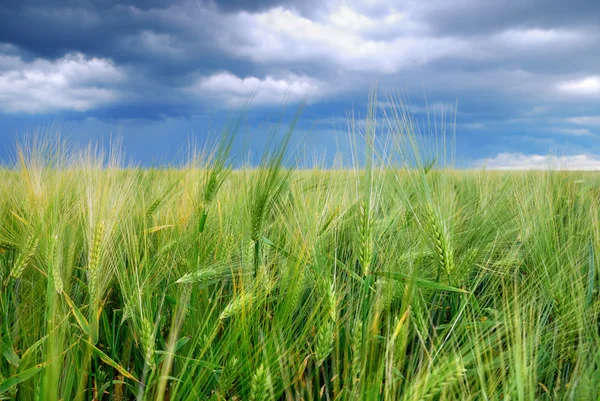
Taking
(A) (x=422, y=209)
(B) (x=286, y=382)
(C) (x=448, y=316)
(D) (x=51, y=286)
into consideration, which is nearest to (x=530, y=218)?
(C) (x=448, y=316)

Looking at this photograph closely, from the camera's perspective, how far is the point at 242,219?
168 centimetres

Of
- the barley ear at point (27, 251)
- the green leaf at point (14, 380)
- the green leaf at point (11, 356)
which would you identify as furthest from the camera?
the barley ear at point (27, 251)

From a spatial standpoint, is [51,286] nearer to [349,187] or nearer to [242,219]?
[242,219]

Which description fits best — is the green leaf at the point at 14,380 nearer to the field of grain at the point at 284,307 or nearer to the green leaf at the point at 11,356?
the field of grain at the point at 284,307

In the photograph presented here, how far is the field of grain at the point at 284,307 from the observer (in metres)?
1.07

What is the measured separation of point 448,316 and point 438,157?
0.58 m

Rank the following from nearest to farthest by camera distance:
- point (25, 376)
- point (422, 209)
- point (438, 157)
A: point (25, 376) → point (422, 209) → point (438, 157)

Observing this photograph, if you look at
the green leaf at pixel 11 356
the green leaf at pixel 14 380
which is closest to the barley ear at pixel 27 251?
the green leaf at pixel 11 356

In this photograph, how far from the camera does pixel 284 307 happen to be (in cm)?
117

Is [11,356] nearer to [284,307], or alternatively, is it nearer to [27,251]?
[27,251]

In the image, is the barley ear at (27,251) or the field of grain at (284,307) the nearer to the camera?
the field of grain at (284,307)

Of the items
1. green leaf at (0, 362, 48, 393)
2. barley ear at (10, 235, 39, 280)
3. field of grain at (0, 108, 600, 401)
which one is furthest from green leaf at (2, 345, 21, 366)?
barley ear at (10, 235, 39, 280)

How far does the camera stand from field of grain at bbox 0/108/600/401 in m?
1.07

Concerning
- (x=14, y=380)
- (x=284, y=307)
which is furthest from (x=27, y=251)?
(x=284, y=307)
